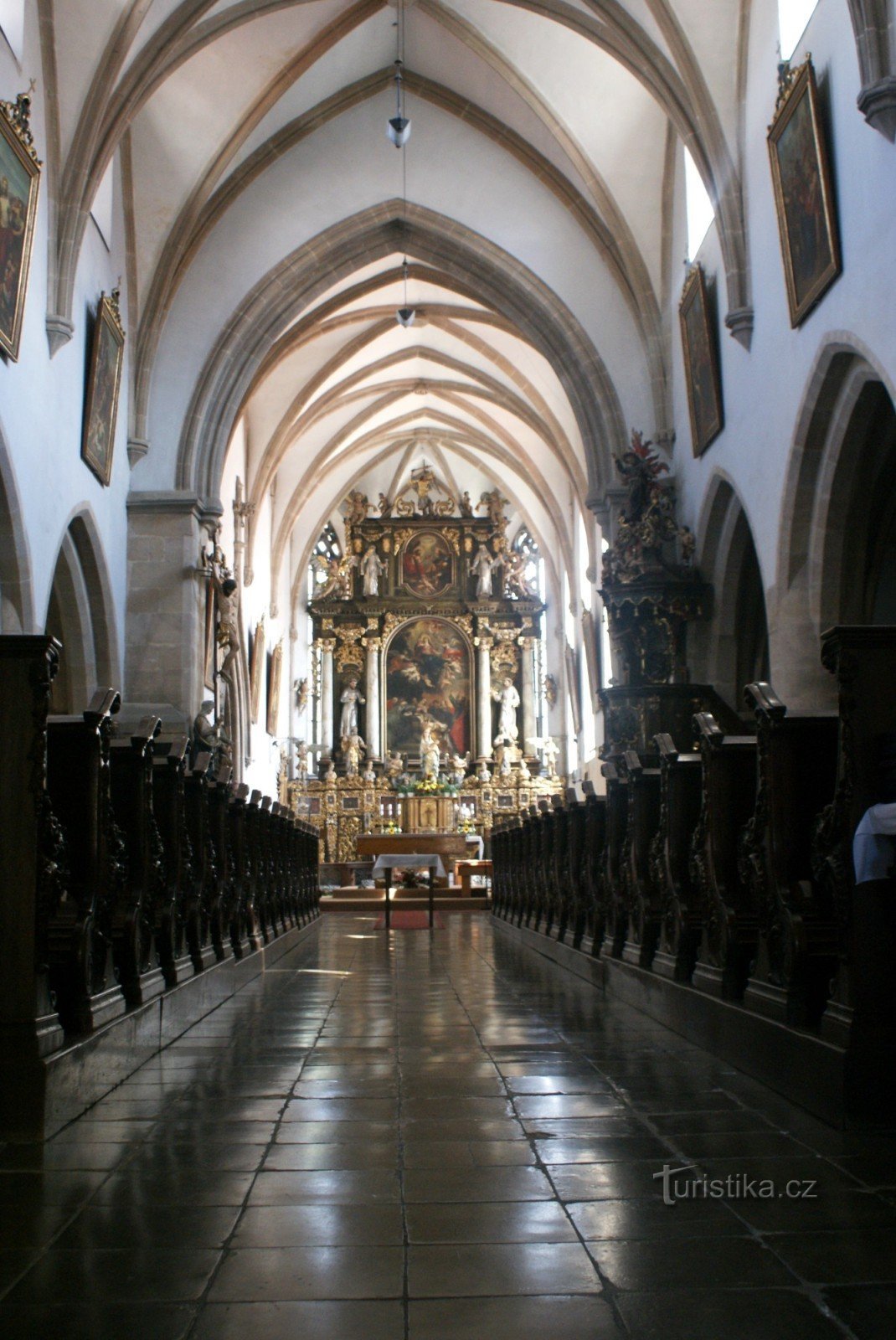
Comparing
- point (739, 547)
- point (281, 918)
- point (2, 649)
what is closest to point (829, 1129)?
point (2, 649)

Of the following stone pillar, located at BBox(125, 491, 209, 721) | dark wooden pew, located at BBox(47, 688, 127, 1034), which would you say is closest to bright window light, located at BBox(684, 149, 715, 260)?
stone pillar, located at BBox(125, 491, 209, 721)

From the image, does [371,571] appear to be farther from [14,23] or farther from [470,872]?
[14,23]

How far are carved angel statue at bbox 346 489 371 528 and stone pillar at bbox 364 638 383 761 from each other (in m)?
2.98

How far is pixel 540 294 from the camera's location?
18375 mm

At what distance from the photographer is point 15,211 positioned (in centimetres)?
1075

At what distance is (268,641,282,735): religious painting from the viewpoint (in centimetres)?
2666

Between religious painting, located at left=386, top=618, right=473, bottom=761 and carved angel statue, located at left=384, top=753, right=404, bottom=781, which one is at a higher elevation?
religious painting, located at left=386, top=618, right=473, bottom=761

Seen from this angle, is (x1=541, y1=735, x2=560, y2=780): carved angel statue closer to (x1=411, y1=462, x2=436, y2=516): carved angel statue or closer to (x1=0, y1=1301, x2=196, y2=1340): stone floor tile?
(x1=411, y1=462, x2=436, y2=516): carved angel statue

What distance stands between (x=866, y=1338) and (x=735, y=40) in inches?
528

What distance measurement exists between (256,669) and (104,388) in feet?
35.1

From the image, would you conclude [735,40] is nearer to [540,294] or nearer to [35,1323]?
[540,294]

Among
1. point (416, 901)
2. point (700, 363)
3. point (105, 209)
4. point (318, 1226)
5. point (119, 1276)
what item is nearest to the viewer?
point (119, 1276)

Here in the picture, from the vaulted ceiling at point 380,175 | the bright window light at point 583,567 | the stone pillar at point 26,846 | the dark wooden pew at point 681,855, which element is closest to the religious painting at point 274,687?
the bright window light at point 583,567

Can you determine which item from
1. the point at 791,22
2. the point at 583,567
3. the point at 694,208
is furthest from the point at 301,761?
the point at 791,22
